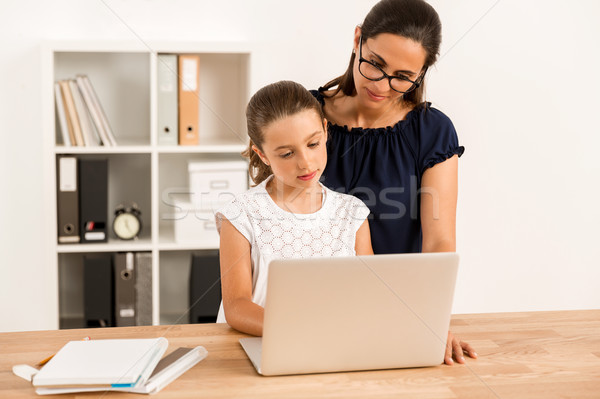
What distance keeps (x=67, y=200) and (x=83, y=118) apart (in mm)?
379

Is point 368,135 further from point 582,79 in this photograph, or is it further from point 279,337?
point 582,79

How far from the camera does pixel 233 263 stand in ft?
5.08

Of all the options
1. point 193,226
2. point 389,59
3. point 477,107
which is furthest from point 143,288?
point 477,107

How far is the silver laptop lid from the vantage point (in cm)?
112

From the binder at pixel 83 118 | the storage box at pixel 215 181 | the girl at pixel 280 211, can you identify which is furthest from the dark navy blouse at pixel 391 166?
the binder at pixel 83 118

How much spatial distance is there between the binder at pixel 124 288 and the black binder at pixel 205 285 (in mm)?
275

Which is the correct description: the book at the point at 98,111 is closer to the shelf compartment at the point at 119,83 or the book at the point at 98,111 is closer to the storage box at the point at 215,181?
the shelf compartment at the point at 119,83

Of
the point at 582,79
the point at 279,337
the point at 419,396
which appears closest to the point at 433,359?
the point at 419,396

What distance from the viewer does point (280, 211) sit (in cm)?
168

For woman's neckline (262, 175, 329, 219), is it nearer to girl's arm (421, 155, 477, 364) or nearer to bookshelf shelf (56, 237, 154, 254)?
girl's arm (421, 155, 477, 364)

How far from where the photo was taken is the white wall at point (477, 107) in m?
3.07

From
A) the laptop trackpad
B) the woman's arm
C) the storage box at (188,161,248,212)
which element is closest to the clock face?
the storage box at (188,161,248,212)

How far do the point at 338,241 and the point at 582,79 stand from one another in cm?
237

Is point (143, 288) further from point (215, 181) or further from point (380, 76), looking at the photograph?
point (380, 76)
